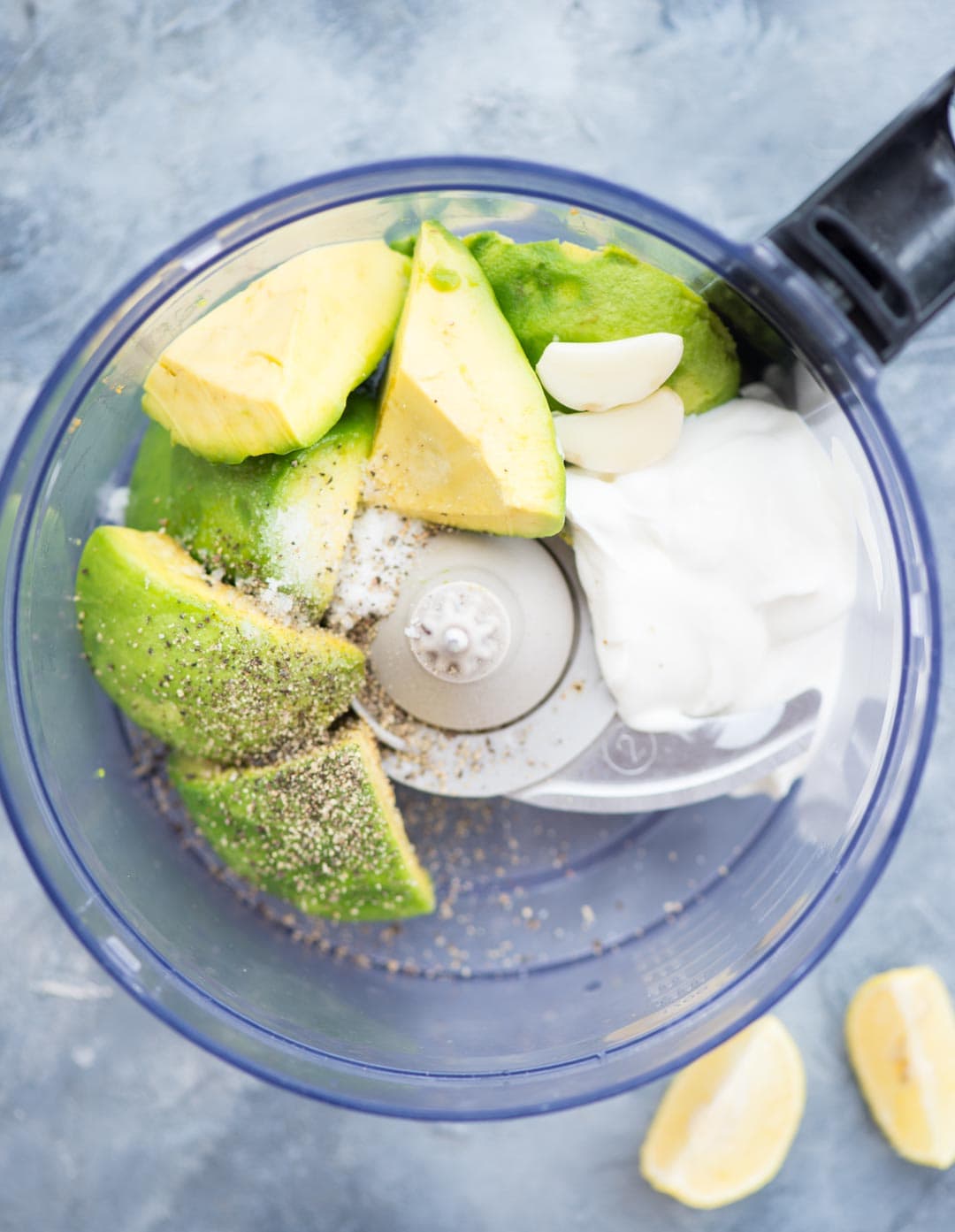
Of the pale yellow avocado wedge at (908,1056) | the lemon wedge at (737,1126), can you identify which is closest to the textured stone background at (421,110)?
the pale yellow avocado wedge at (908,1056)

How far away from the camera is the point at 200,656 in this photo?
0.83 m

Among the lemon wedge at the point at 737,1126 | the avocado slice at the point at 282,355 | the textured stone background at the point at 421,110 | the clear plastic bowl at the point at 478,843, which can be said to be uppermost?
the textured stone background at the point at 421,110

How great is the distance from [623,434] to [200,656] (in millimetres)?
375

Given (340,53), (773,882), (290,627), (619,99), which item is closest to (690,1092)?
(773,882)

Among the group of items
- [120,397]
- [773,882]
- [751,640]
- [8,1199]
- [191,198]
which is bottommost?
[8,1199]

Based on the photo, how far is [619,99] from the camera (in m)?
1.05

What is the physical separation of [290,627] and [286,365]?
0.66ft

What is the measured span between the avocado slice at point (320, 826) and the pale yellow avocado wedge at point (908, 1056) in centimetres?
48

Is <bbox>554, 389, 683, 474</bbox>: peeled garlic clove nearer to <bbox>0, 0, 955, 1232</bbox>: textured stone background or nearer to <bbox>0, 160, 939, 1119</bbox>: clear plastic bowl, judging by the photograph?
<bbox>0, 160, 939, 1119</bbox>: clear plastic bowl

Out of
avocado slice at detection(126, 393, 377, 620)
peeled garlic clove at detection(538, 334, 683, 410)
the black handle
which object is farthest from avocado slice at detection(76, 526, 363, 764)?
the black handle

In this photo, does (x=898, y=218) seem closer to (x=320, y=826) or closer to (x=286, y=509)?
(x=286, y=509)

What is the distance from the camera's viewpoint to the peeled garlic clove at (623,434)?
862mm

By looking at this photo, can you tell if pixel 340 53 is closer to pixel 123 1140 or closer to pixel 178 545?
pixel 178 545

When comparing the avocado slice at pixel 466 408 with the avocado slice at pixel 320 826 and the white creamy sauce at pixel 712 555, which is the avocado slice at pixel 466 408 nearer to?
the white creamy sauce at pixel 712 555
